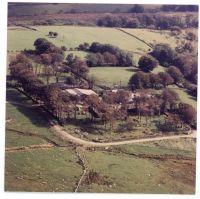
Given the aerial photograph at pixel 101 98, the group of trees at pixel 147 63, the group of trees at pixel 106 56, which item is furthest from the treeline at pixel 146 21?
the group of trees at pixel 147 63

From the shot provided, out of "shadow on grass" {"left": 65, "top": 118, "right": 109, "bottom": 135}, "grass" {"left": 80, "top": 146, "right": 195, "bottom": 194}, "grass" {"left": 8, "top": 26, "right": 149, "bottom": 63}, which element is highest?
"grass" {"left": 8, "top": 26, "right": 149, "bottom": 63}

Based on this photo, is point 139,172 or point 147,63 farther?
point 147,63

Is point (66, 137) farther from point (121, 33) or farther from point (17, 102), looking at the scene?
point (121, 33)

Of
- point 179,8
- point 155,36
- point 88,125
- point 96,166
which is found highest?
point 179,8

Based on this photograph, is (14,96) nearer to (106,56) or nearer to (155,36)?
(106,56)

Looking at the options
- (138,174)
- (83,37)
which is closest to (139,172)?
(138,174)

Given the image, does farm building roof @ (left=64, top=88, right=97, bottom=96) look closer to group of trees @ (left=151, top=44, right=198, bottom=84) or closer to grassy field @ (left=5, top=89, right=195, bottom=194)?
grassy field @ (left=5, top=89, right=195, bottom=194)

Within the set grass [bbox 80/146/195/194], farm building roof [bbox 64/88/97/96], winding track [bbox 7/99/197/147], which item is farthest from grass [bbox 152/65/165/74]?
grass [bbox 80/146/195/194]
